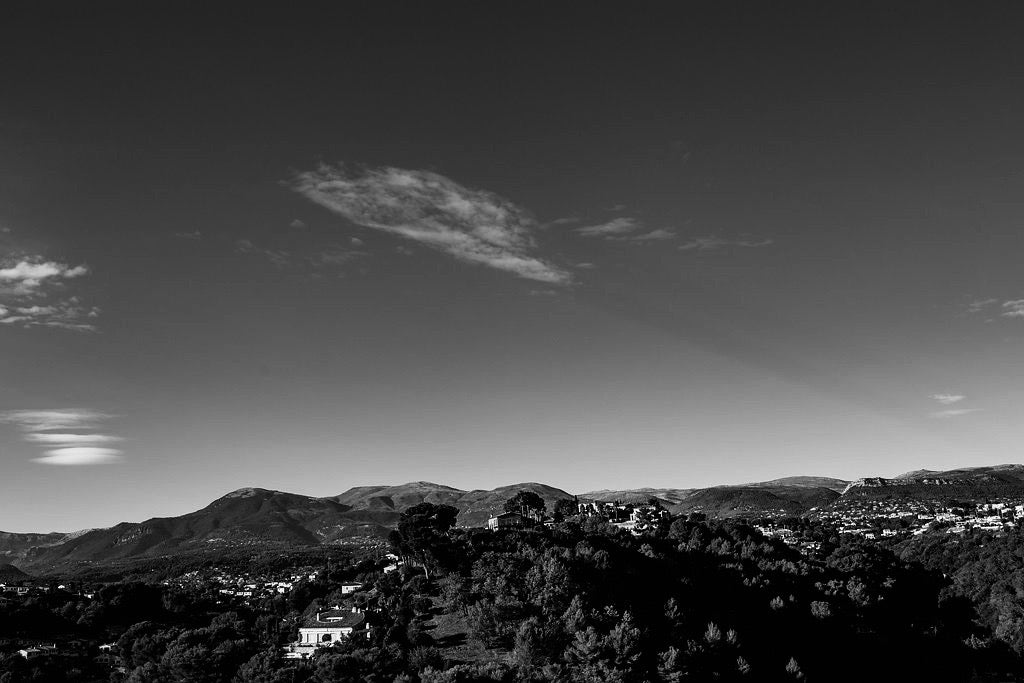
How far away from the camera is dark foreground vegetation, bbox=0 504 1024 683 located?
150 feet

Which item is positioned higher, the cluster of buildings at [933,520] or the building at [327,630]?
the building at [327,630]

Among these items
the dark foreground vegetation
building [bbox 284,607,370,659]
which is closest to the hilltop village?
building [bbox 284,607,370,659]

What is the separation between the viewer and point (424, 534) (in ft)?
281

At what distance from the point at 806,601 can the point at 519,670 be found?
37.8 m

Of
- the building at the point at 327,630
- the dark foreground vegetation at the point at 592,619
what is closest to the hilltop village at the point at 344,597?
the building at the point at 327,630

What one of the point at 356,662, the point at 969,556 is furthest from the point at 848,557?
the point at 356,662

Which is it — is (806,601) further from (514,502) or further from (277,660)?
(514,502)

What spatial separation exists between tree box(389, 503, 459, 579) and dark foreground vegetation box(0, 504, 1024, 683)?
0.32 m

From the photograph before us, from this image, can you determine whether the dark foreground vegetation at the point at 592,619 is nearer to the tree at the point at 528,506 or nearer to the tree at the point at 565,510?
the tree at the point at 565,510

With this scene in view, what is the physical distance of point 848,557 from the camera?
93125 millimetres

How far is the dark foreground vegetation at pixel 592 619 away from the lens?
45.6 m

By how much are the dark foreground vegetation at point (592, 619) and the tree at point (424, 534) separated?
1.04ft

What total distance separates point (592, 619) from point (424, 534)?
138 ft

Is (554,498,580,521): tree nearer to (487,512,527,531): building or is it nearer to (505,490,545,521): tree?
(505,490,545,521): tree
